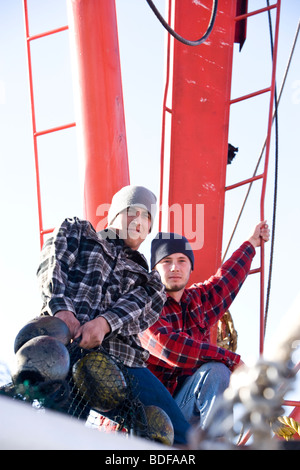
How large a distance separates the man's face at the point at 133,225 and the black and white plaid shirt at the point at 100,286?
0.35 ft

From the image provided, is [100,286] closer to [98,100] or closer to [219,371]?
[219,371]

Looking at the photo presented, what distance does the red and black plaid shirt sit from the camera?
3.29 m

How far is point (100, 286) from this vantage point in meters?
2.84

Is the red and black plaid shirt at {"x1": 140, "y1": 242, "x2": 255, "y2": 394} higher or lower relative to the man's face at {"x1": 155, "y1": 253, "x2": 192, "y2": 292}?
lower

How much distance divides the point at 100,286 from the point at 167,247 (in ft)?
3.54

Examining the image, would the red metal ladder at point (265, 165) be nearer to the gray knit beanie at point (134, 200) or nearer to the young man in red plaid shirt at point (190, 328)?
the young man in red plaid shirt at point (190, 328)

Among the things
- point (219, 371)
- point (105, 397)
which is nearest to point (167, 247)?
point (219, 371)

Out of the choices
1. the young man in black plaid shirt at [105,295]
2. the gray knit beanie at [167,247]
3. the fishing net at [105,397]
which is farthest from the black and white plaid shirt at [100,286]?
the gray knit beanie at [167,247]

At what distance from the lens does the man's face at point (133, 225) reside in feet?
10.7

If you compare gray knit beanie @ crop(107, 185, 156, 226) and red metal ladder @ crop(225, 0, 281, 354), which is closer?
gray knit beanie @ crop(107, 185, 156, 226)

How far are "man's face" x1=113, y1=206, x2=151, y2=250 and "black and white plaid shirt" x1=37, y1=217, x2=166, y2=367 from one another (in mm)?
106

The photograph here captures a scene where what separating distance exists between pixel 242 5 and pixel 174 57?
770mm

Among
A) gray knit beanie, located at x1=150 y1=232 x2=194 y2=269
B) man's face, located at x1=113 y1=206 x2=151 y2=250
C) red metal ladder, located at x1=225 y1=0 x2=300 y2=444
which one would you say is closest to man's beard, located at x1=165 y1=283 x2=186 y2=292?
gray knit beanie, located at x1=150 y1=232 x2=194 y2=269

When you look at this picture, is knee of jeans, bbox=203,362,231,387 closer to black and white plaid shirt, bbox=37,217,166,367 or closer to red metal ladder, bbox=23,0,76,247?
black and white plaid shirt, bbox=37,217,166,367
